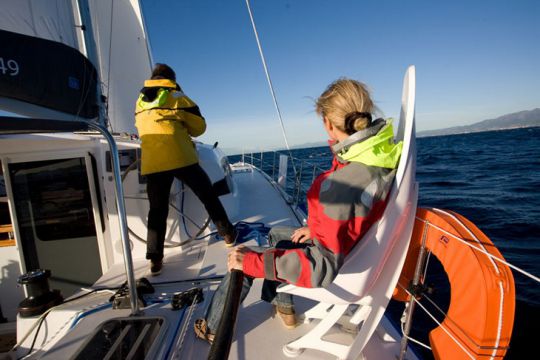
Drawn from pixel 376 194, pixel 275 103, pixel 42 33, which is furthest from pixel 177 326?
pixel 275 103

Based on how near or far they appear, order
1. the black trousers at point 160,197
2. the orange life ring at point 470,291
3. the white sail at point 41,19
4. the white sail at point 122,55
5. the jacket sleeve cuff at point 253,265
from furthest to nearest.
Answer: the white sail at point 122,55 → the black trousers at point 160,197 → the white sail at point 41,19 → the jacket sleeve cuff at point 253,265 → the orange life ring at point 470,291

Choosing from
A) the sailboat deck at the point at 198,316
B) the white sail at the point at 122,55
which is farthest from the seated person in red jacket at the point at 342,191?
the white sail at the point at 122,55

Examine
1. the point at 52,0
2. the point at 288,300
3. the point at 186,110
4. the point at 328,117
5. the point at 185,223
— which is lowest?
the point at 288,300

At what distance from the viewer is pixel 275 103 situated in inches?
143

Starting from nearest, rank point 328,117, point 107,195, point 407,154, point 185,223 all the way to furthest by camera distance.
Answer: point 407,154, point 328,117, point 107,195, point 185,223

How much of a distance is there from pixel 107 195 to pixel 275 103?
7.30ft

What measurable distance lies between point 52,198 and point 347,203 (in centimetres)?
326

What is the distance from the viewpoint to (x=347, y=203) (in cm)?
103

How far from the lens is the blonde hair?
111cm

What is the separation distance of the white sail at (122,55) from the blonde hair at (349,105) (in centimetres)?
477

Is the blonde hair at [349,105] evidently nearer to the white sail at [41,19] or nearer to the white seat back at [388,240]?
the white seat back at [388,240]

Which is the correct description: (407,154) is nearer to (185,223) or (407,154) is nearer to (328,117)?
(328,117)

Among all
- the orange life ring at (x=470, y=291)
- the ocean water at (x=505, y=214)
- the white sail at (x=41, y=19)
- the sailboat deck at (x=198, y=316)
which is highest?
the white sail at (x=41, y=19)

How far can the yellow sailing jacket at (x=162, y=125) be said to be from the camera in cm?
244
